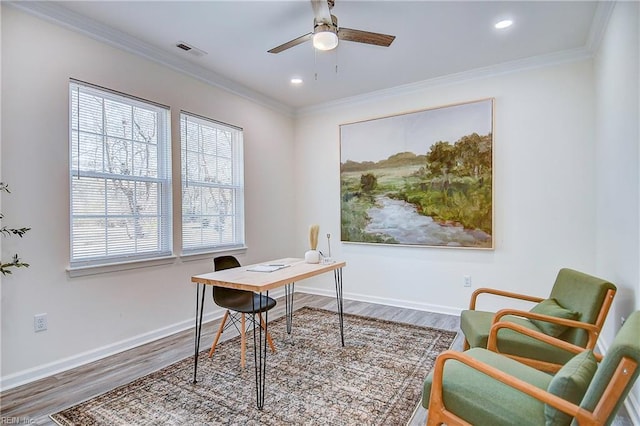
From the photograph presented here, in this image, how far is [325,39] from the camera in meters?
2.24

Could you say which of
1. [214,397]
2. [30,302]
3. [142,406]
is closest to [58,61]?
[30,302]

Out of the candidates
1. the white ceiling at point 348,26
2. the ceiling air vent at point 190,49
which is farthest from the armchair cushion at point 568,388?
the ceiling air vent at point 190,49

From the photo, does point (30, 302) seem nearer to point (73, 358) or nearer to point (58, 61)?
point (73, 358)

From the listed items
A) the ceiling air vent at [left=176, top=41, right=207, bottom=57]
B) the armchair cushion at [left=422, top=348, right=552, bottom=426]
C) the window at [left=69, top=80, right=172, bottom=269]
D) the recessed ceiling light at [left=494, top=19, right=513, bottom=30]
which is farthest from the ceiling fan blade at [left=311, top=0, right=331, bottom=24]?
the armchair cushion at [left=422, top=348, right=552, bottom=426]

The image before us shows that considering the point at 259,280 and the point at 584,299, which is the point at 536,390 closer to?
the point at 584,299

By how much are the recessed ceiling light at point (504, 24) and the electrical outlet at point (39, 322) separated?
4296mm

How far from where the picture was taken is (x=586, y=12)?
2654 mm

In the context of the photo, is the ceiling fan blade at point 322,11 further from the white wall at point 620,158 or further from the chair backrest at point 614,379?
the chair backrest at point 614,379

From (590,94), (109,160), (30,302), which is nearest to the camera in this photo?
(30,302)

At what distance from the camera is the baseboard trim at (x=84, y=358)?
92.7 inches

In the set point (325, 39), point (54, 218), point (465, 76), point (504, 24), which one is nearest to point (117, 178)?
point (54, 218)

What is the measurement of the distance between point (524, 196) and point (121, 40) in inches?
165

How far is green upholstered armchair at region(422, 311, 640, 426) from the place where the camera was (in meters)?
1.11

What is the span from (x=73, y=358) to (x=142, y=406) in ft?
3.31
